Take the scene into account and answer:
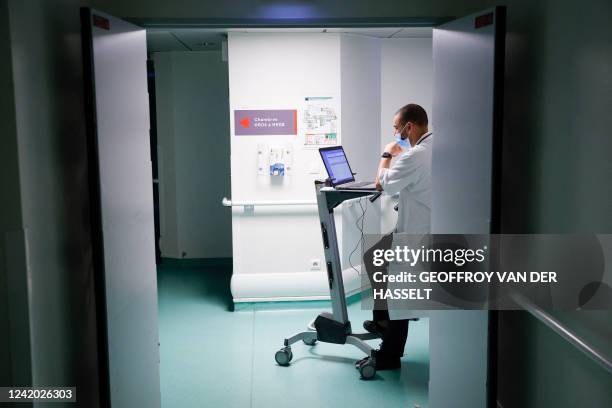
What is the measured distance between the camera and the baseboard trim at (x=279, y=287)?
565 centimetres

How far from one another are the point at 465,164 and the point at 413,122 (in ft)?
4.25

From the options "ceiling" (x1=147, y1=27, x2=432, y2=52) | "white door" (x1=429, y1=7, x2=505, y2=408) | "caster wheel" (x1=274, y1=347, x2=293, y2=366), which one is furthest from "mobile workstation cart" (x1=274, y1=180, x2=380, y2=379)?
"ceiling" (x1=147, y1=27, x2=432, y2=52)

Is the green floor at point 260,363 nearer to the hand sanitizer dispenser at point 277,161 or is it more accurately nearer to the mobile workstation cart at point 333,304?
the mobile workstation cart at point 333,304

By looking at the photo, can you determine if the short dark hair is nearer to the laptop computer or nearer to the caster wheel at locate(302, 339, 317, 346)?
the laptop computer

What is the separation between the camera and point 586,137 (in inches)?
79.8

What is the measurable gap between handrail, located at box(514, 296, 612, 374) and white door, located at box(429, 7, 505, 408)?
0.81 feet

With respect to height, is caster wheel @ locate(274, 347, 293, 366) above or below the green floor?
above

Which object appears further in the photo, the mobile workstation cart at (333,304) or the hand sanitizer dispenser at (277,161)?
the hand sanitizer dispenser at (277,161)

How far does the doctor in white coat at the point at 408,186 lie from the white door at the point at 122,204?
1.54 metres

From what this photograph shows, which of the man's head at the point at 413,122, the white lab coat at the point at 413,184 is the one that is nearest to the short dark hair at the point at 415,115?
the man's head at the point at 413,122

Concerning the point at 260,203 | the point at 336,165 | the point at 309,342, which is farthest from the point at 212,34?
the point at 309,342

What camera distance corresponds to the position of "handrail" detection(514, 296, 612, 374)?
1.80 meters

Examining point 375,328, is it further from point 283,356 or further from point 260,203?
point 260,203

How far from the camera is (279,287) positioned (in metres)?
5.70
